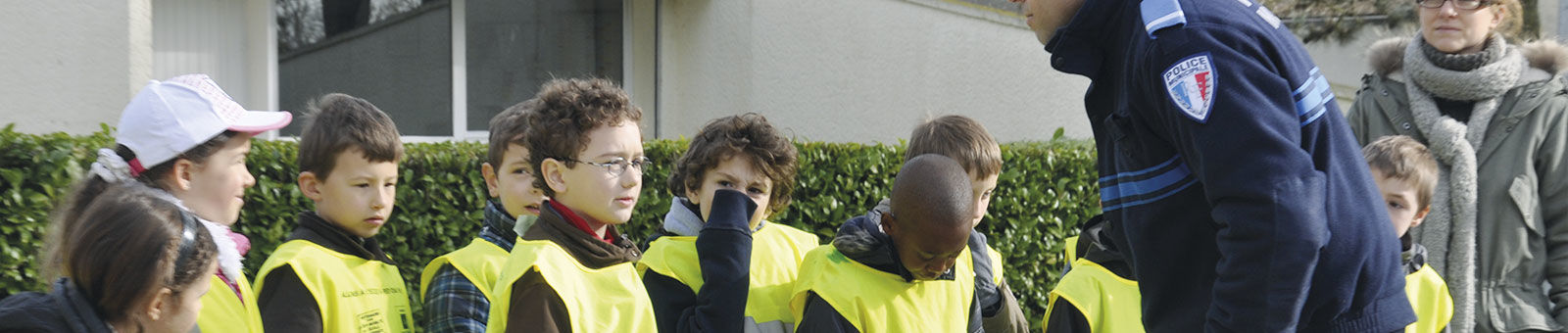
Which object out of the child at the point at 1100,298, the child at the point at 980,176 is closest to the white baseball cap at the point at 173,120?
the child at the point at 980,176

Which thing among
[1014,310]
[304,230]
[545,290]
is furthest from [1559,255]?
[304,230]

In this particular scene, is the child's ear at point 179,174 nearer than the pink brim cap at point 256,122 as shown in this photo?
Yes

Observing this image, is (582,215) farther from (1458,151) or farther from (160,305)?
(1458,151)

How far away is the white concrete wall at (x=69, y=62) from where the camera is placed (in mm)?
5840

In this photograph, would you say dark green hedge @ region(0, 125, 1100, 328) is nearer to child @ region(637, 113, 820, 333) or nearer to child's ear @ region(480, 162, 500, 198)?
child's ear @ region(480, 162, 500, 198)

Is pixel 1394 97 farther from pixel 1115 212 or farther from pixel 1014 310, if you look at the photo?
pixel 1115 212

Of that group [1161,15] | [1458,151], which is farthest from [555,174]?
[1458,151]

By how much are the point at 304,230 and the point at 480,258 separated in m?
0.49

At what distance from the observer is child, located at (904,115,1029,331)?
4.07 m

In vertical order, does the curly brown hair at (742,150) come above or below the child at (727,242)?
above

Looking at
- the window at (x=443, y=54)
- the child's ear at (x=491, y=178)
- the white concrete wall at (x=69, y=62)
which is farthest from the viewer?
the window at (x=443, y=54)

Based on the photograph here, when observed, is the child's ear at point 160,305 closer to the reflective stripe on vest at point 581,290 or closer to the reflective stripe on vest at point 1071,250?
the reflective stripe on vest at point 581,290

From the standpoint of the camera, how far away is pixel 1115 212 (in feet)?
8.61

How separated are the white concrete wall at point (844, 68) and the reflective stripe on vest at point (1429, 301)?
4787mm
